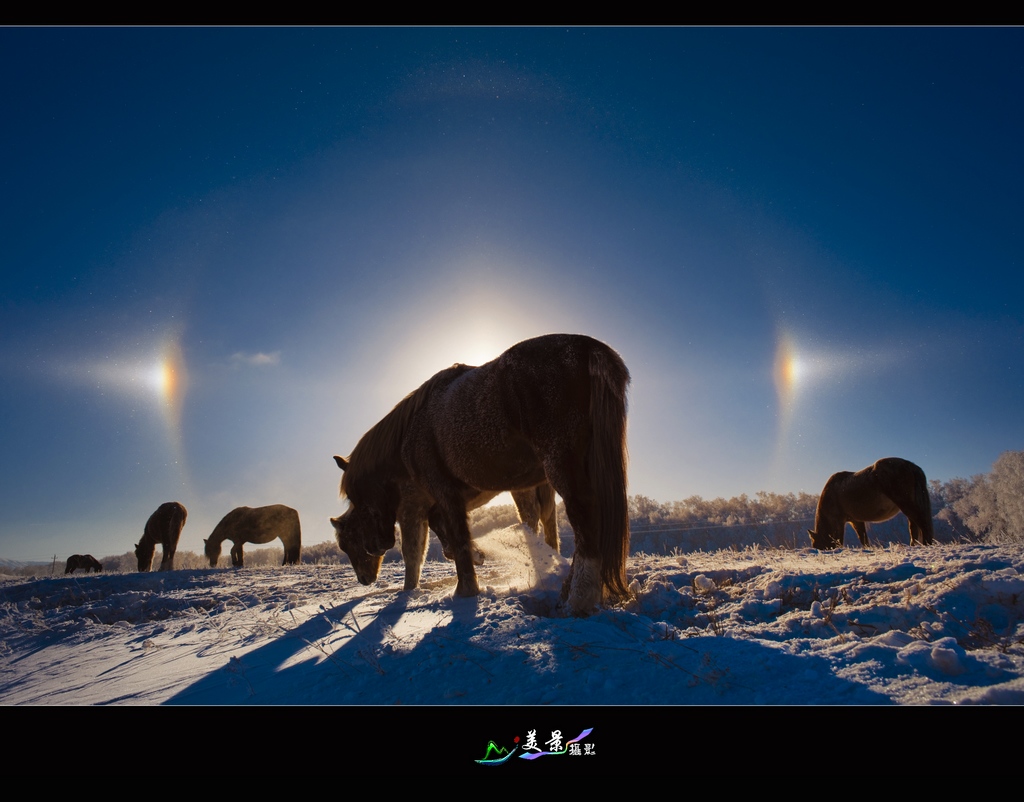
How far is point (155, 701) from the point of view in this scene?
80.7 inches

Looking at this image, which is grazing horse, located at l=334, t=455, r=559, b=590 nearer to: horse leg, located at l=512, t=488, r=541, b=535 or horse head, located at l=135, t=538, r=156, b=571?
horse leg, located at l=512, t=488, r=541, b=535

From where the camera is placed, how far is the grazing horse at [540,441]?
322 centimetres

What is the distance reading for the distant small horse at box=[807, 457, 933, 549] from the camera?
368 inches

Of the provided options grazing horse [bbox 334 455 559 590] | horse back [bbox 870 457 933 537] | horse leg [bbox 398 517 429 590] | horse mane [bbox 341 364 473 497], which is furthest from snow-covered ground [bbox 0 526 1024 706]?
horse back [bbox 870 457 933 537]

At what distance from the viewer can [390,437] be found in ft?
18.3

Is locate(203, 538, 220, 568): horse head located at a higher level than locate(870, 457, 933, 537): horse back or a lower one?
lower

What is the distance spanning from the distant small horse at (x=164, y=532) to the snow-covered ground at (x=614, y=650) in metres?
13.9

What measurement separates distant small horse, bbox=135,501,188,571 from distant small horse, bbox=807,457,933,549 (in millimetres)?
19836

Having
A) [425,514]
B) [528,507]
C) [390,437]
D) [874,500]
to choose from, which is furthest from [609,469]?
[874,500]

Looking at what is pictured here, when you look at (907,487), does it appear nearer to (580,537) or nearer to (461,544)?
(580,537)

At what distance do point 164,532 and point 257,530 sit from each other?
365 centimetres
